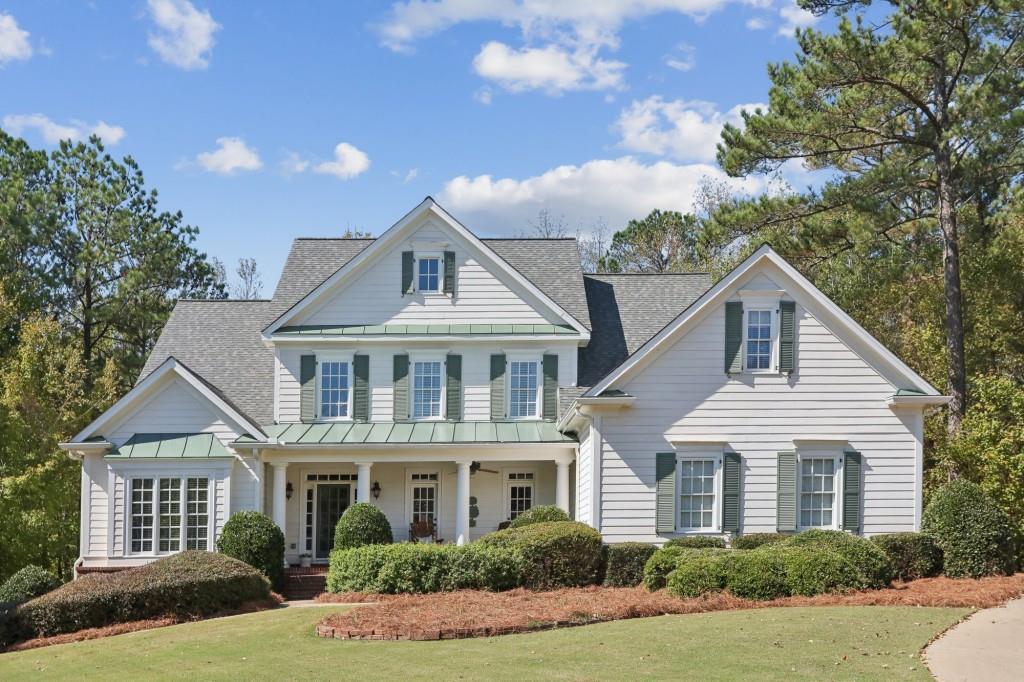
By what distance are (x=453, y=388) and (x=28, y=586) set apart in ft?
35.6

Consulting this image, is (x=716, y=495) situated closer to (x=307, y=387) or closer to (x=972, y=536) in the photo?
(x=972, y=536)

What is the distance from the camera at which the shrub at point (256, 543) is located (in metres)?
23.2

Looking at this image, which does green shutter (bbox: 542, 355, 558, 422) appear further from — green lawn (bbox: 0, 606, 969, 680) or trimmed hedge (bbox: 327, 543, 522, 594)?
green lawn (bbox: 0, 606, 969, 680)

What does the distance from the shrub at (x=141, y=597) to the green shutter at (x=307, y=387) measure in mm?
7005

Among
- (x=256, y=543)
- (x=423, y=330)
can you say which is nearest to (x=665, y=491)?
(x=423, y=330)

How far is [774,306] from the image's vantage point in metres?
23.3

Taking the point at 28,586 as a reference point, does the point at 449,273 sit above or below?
above

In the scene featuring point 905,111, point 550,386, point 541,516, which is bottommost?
point 541,516

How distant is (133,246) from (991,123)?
3072cm

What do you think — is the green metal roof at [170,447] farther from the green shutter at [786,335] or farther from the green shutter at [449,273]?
Result: the green shutter at [786,335]

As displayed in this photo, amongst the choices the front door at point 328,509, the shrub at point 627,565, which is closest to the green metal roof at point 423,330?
the front door at point 328,509

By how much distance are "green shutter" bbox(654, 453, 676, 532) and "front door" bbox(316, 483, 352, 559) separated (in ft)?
29.8

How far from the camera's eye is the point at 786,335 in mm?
23281

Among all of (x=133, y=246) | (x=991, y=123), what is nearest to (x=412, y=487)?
(x=991, y=123)
